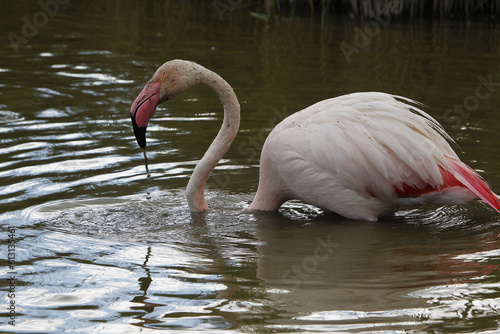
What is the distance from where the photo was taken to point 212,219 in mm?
5512

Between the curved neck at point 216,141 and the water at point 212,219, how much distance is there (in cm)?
15

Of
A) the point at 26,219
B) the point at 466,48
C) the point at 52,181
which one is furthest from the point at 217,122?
the point at 466,48

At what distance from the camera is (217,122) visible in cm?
777

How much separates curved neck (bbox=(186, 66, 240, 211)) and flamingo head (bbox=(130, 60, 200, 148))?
0.61ft

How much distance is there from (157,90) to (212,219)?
40.0 inches

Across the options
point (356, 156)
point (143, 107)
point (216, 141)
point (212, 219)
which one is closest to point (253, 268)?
point (212, 219)

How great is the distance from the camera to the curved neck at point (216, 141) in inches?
218

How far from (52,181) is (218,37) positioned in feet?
22.0

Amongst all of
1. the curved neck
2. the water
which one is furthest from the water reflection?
the curved neck

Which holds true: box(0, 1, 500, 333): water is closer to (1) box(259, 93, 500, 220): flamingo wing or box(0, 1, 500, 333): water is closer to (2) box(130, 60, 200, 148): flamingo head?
(1) box(259, 93, 500, 220): flamingo wing
